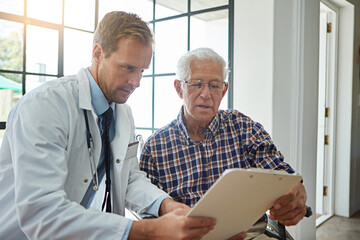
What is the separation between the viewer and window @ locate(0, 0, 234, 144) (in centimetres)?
267

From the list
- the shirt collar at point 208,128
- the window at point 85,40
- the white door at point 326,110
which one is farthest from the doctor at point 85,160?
the white door at point 326,110

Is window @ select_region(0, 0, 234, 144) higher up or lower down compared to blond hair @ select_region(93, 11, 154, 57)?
higher up

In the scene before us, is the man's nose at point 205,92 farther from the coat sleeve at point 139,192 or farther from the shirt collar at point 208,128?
the coat sleeve at point 139,192

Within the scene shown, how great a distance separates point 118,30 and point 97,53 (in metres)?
0.13

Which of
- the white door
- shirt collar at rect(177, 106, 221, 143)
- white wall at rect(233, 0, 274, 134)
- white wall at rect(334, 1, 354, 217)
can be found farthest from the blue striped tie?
white wall at rect(334, 1, 354, 217)

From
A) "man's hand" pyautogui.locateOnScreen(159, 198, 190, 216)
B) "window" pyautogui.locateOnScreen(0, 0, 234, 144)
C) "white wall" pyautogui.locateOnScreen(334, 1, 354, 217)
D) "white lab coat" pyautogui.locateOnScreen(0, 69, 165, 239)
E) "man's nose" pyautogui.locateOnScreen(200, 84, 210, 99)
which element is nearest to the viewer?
"white lab coat" pyautogui.locateOnScreen(0, 69, 165, 239)

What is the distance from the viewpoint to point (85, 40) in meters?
3.18

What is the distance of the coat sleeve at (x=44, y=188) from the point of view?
2.87 feet

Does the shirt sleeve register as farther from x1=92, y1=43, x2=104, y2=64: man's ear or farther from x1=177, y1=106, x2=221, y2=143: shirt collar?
x1=177, y1=106, x2=221, y2=143: shirt collar

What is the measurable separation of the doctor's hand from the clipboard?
0.07 feet

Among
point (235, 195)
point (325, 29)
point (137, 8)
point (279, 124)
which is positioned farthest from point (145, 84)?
point (235, 195)

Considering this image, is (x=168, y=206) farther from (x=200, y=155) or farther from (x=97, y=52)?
(x=97, y=52)

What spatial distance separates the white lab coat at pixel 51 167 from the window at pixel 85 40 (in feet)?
5.46

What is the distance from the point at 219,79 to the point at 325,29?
2583 mm
